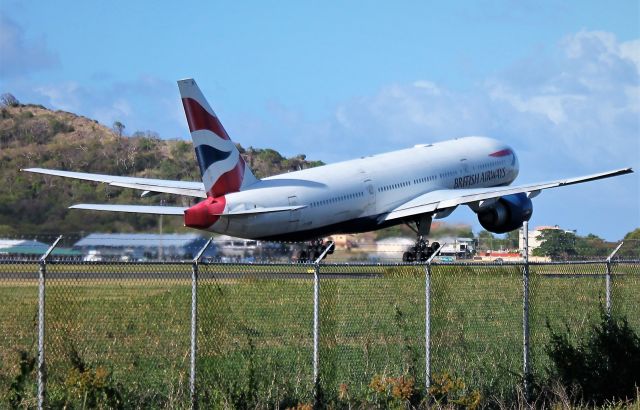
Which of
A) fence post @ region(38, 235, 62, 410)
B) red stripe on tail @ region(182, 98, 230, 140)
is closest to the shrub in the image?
fence post @ region(38, 235, 62, 410)

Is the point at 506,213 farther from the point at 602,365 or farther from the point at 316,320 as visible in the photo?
the point at 316,320

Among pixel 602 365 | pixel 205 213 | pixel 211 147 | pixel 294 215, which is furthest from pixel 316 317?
pixel 294 215

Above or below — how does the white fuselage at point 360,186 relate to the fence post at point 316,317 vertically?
above

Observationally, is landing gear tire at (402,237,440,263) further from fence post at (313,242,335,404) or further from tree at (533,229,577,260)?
fence post at (313,242,335,404)

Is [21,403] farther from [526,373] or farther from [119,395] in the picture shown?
[526,373]

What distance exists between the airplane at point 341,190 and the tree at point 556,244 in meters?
7.45

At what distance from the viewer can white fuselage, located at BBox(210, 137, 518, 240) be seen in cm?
3522

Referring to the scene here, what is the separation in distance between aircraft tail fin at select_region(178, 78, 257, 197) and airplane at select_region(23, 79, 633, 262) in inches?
1.1

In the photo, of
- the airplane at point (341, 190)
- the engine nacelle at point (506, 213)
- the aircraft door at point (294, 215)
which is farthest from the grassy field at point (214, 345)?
the engine nacelle at point (506, 213)

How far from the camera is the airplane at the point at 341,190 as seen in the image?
33.8 meters

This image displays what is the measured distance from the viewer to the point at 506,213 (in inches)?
1663

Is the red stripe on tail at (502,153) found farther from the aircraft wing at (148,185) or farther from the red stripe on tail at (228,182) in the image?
the red stripe on tail at (228,182)

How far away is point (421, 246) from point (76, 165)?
1327cm

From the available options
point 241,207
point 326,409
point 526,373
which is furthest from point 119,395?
point 241,207
